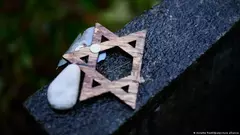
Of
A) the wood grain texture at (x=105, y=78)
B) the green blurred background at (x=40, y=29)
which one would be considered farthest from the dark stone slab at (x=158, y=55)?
the green blurred background at (x=40, y=29)

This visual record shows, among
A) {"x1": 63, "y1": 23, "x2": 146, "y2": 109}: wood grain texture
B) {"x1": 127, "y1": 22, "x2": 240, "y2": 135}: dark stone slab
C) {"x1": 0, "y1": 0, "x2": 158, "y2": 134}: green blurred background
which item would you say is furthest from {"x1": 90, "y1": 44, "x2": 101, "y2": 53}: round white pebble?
{"x1": 0, "y1": 0, "x2": 158, "y2": 134}: green blurred background

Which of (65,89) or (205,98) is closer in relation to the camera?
(65,89)

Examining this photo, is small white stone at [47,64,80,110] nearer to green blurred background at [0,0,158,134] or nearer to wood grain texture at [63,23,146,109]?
wood grain texture at [63,23,146,109]

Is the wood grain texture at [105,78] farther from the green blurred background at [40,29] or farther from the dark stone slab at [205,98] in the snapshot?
the green blurred background at [40,29]

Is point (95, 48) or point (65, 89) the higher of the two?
Result: point (95, 48)

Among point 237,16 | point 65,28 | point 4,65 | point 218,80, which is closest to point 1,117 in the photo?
point 4,65

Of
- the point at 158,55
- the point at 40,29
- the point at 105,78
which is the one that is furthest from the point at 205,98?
the point at 40,29

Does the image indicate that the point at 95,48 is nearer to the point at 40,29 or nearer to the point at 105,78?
the point at 105,78
